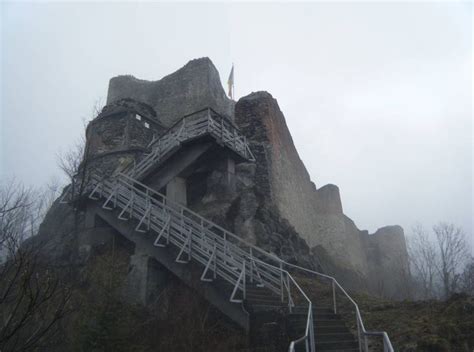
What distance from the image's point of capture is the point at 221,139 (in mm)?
13891

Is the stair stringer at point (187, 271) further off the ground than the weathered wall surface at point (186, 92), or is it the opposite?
the weathered wall surface at point (186, 92)

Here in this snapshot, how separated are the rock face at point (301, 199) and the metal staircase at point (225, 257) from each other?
2.31 metres

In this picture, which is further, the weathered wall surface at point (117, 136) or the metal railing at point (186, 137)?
the weathered wall surface at point (117, 136)

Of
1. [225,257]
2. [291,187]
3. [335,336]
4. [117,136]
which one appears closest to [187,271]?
[225,257]

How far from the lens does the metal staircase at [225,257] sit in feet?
24.5

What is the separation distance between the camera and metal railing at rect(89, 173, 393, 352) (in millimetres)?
8867

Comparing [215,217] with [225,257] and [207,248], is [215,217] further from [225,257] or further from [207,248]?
[225,257]

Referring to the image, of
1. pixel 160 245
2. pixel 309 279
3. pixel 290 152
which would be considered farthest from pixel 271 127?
pixel 160 245

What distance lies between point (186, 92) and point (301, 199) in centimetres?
1193

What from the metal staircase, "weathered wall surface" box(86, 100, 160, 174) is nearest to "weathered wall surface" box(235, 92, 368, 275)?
the metal staircase

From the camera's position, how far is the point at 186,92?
1115 inches

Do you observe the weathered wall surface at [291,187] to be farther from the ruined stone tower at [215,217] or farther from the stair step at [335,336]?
the stair step at [335,336]

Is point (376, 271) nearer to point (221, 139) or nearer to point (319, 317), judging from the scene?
point (221, 139)

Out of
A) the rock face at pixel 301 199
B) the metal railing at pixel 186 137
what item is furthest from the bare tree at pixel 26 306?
the rock face at pixel 301 199
